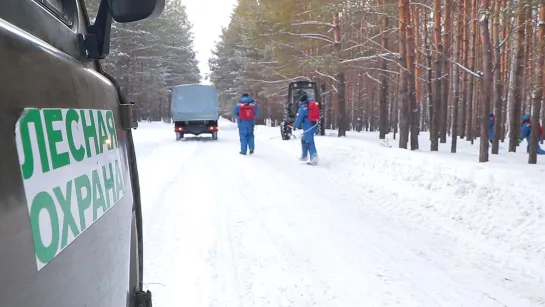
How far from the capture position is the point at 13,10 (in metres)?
1.09

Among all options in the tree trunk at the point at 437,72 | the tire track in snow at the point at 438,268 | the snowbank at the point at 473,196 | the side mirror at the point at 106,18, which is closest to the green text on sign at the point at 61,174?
the side mirror at the point at 106,18

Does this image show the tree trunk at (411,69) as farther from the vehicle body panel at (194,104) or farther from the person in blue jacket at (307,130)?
the vehicle body panel at (194,104)

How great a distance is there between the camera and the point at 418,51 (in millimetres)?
20156

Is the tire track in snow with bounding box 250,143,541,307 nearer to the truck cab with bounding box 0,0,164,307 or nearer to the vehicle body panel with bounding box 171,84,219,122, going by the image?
the truck cab with bounding box 0,0,164,307

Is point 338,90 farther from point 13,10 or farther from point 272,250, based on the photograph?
point 13,10

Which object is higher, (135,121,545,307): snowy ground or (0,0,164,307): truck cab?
(0,0,164,307): truck cab

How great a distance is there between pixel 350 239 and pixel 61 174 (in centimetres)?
396

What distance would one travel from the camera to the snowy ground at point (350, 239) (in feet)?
10.9

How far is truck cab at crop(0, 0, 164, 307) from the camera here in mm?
858

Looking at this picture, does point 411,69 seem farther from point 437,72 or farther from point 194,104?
point 194,104

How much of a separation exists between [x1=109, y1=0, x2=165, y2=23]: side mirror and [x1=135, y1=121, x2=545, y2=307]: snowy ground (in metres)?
2.16

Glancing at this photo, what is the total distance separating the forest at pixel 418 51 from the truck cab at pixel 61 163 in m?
8.98

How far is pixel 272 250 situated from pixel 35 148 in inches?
138

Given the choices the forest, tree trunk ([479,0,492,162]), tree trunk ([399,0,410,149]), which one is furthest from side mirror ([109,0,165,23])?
tree trunk ([399,0,410,149])
